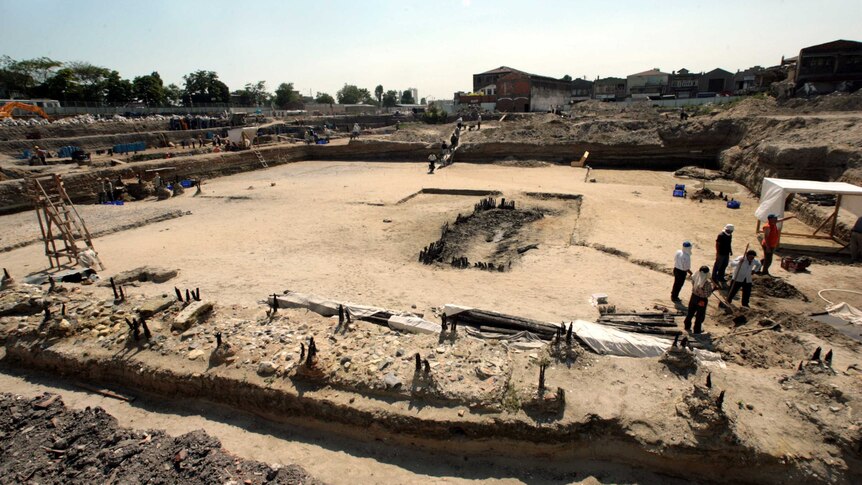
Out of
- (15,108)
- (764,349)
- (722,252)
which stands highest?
(15,108)

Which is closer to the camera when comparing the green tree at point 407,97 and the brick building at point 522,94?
the brick building at point 522,94

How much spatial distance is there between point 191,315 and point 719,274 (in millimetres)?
10507

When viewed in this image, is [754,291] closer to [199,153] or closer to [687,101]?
[199,153]

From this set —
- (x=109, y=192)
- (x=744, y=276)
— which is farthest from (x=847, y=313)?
(x=109, y=192)

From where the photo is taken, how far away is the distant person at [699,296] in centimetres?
698

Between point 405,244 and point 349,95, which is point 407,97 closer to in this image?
point 349,95

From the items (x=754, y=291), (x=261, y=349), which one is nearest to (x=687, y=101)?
(x=754, y=291)

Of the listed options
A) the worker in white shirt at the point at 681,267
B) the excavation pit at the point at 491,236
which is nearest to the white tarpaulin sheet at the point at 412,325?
the excavation pit at the point at 491,236

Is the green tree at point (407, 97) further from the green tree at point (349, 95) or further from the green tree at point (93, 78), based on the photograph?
the green tree at point (93, 78)

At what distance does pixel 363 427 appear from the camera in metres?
5.45

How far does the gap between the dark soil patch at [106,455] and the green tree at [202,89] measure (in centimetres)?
6554

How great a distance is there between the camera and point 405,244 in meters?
13.5

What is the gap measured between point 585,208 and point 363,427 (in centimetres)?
1320

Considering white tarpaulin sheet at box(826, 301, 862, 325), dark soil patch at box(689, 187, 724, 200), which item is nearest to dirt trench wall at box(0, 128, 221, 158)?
dark soil patch at box(689, 187, 724, 200)
